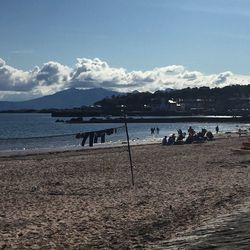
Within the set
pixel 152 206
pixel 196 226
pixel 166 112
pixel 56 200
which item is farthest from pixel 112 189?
pixel 166 112

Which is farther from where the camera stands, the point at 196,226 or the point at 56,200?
the point at 56,200

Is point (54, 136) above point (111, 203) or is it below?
below

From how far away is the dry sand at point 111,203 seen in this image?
10094mm

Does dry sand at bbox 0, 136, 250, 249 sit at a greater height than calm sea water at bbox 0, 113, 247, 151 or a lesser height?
greater

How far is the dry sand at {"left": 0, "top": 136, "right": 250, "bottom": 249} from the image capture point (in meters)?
10.1

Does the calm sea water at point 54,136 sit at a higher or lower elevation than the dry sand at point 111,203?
lower

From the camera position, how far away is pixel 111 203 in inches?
554

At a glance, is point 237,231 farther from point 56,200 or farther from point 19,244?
point 56,200

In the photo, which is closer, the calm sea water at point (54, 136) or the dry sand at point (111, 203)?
the dry sand at point (111, 203)

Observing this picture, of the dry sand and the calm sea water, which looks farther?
the calm sea water

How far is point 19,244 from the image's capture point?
31.7 feet

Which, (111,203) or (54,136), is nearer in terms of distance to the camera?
(111,203)

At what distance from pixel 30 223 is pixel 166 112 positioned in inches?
6286

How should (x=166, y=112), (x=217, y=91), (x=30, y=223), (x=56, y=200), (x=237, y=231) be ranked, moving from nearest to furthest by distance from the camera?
(x=237, y=231) → (x=30, y=223) → (x=56, y=200) → (x=166, y=112) → (x=217, y=91)
